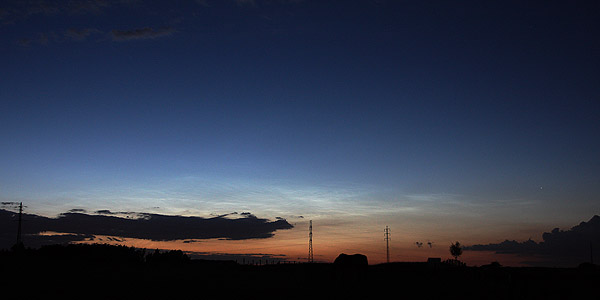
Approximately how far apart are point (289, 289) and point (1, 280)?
27.2 metres

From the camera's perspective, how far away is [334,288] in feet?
151

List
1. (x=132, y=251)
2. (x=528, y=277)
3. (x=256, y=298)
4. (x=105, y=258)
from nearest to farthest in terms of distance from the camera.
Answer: (x=256, y=298) < (x=528, y=277) < (x=105, y=258) < (x=132, y=251)

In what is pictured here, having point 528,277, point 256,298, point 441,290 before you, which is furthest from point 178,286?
point 528,277

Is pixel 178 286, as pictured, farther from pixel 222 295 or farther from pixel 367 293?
pixel 367 293

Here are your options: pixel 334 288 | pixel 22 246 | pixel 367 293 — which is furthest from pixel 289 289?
pixel 22 246

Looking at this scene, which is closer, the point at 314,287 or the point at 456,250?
the point at 314,287

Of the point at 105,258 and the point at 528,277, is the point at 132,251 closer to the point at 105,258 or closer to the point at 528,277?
the point at 105,258

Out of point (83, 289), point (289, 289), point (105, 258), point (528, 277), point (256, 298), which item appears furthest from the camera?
point (105, 258)

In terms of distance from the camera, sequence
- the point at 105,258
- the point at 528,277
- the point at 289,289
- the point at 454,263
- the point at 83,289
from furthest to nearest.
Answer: the point at 105,258
the point at 454,263
the point at 528,277
the point at 289,289
the point at 83,289

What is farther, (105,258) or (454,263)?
(105,258)

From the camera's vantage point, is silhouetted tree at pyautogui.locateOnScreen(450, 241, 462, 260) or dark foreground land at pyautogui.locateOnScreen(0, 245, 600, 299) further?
silhouetted tree at pyautogui.locateOnScreen(450, 241, 462, 260)

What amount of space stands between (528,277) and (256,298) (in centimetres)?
3926

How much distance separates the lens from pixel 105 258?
301 ft

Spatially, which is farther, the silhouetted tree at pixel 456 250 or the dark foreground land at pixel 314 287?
the silhouetted tree at pixel 456 250
